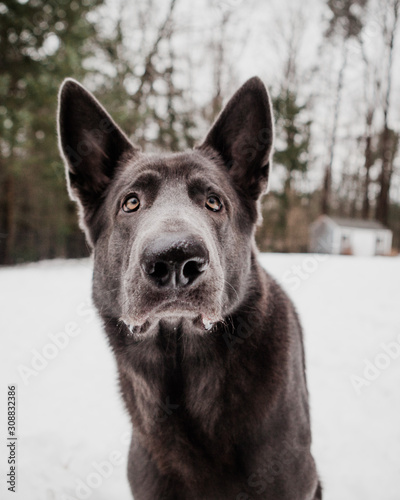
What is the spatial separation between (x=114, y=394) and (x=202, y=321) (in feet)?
10.5

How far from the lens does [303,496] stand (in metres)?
2.31

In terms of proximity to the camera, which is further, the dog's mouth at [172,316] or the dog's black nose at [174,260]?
the dog's mouth at [172,316]

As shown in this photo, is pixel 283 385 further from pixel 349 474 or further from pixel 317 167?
pixel 317 167

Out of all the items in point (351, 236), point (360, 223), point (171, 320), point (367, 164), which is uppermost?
point (171, 320)

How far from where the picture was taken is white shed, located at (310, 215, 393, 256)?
94.5ft

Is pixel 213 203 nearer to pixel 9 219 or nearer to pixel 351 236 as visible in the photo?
pixel 9 219

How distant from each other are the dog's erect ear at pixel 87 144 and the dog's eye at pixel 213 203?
0.82 metres

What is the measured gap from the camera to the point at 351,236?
1156 inches

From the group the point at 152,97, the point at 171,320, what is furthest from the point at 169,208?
the point at 152,97

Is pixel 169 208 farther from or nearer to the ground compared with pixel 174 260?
farther from the ground

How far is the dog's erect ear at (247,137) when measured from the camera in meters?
2.55

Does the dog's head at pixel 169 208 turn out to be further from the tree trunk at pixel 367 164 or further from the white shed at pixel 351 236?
the tree trunk at pixel 367 164

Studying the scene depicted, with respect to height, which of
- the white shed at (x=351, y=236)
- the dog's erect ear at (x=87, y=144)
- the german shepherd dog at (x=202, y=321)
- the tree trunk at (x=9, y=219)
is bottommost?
the white shed at (x=351, y=236)

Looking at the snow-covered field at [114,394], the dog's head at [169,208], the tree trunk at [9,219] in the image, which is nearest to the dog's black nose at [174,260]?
the dog's head at [169,208]
